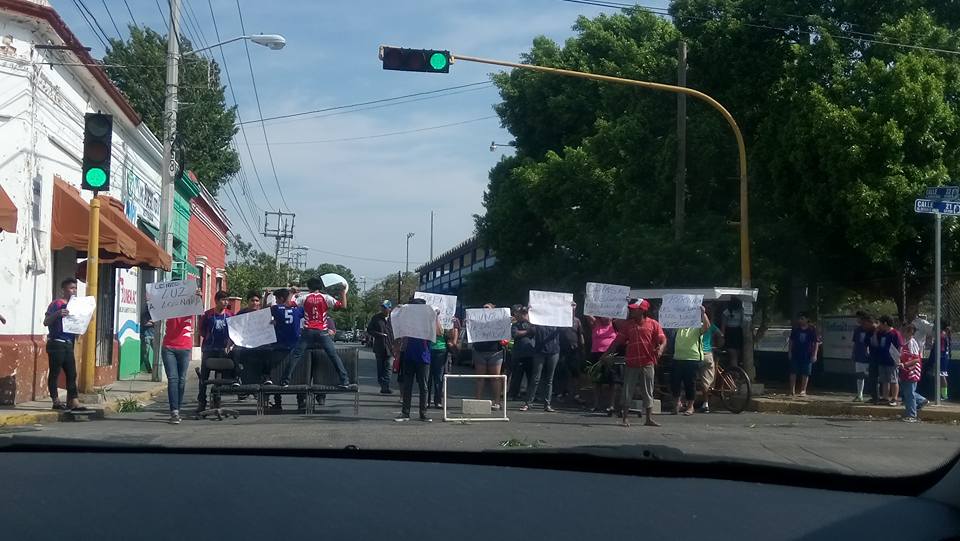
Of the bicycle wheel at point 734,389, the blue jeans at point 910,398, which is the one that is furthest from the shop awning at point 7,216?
the blue jeans at point 910,398

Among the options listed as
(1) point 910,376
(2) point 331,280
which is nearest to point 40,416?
(2) point 331,280

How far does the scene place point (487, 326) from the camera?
14.8 metres

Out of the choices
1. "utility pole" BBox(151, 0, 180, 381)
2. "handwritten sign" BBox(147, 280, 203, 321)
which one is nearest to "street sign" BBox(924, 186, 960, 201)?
"handwritten sign" BBox(147, 280, 203, 321)

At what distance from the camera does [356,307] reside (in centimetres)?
10819

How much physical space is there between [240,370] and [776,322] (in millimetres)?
15691

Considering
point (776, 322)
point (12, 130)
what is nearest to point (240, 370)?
point (12, 130)

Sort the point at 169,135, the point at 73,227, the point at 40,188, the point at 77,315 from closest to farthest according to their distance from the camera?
the point at 77,315, the point at 40,188, the point at 73,227, the point at 169,135

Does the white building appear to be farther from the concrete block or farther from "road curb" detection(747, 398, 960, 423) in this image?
"road curb" detection(747, 398, 960, 423)

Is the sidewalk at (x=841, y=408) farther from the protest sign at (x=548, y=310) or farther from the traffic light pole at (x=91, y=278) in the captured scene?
the traffic light pole at (x=91, y=278)

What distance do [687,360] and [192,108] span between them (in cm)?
3462

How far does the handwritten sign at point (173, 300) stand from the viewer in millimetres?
13352

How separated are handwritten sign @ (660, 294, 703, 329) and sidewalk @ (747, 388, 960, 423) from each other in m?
2.68

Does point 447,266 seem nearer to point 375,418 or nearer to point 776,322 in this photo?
point 776,322

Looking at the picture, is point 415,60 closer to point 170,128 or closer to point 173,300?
point 173,300
